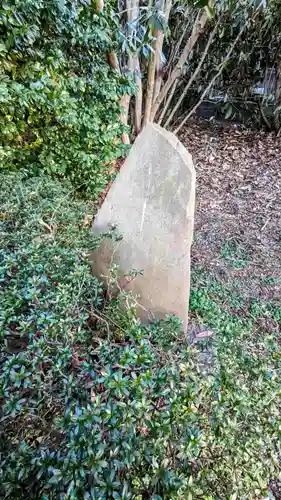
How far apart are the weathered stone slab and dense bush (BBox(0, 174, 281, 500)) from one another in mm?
411

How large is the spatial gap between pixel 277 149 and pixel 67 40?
3.10 m

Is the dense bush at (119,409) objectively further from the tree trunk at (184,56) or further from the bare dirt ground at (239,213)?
the tree trunk at (184,56)

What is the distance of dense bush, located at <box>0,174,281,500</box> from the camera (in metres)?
0.84

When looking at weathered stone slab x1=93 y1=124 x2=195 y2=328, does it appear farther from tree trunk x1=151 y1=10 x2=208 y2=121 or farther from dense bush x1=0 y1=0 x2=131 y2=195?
tree trunk x1=151 y1=10 x2=208 y2=121

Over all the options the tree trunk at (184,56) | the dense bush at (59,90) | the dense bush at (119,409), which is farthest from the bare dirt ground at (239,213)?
the dense bush at (119,409)

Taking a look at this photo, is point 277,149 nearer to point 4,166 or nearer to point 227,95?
point 227,95

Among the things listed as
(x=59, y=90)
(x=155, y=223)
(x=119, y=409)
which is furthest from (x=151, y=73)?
(x=119, y=409)

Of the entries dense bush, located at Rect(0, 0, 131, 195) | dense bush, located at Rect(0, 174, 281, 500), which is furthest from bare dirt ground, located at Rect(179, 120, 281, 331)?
dense bush, located at Rect(0, 174, 281, 500)

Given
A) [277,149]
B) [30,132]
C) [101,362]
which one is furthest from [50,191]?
[277,149]

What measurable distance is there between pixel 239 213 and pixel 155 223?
6.33ft

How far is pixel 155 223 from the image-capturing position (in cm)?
177

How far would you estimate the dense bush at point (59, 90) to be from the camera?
2205 millimetres

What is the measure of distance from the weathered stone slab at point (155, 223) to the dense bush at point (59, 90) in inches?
42.8

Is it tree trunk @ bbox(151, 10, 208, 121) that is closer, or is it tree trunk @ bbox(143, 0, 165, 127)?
tree trunk @ bbox(143, 0, 165, 127)
